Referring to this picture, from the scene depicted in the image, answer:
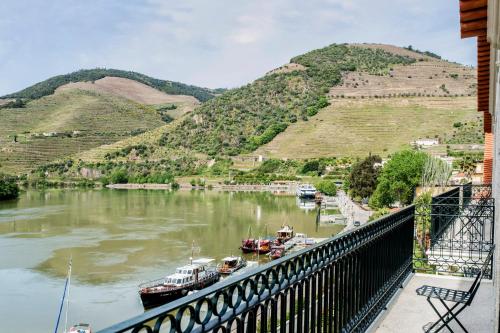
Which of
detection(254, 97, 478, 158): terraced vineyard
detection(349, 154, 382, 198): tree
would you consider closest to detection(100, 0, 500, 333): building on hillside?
detection(349, 154, 382, 198): tree

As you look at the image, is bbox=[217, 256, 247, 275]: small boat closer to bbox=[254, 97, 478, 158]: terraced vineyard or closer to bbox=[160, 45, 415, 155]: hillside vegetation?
bbox=[254, 97, 478, 158]: terraced vineyard

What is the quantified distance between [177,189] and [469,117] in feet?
180

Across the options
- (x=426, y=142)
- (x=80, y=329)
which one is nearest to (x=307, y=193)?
(x=426, y=142)

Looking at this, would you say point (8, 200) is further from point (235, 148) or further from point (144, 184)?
point (235, 148)

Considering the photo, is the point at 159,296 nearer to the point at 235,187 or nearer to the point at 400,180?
the point at 400,180

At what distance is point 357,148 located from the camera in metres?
89.1

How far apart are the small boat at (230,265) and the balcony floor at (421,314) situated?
21680 millimetres

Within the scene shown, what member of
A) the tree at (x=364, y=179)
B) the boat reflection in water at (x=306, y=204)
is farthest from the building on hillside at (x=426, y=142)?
the tree at (x=364, y=179)

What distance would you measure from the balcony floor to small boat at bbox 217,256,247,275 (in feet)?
71.1

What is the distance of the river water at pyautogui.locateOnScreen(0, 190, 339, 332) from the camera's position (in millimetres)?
20531

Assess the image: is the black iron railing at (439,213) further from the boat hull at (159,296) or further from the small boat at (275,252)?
the small boat at (275,252)

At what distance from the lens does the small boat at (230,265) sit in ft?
88.7

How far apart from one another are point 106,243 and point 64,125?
10410 cm

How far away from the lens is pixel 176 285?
23078mm
